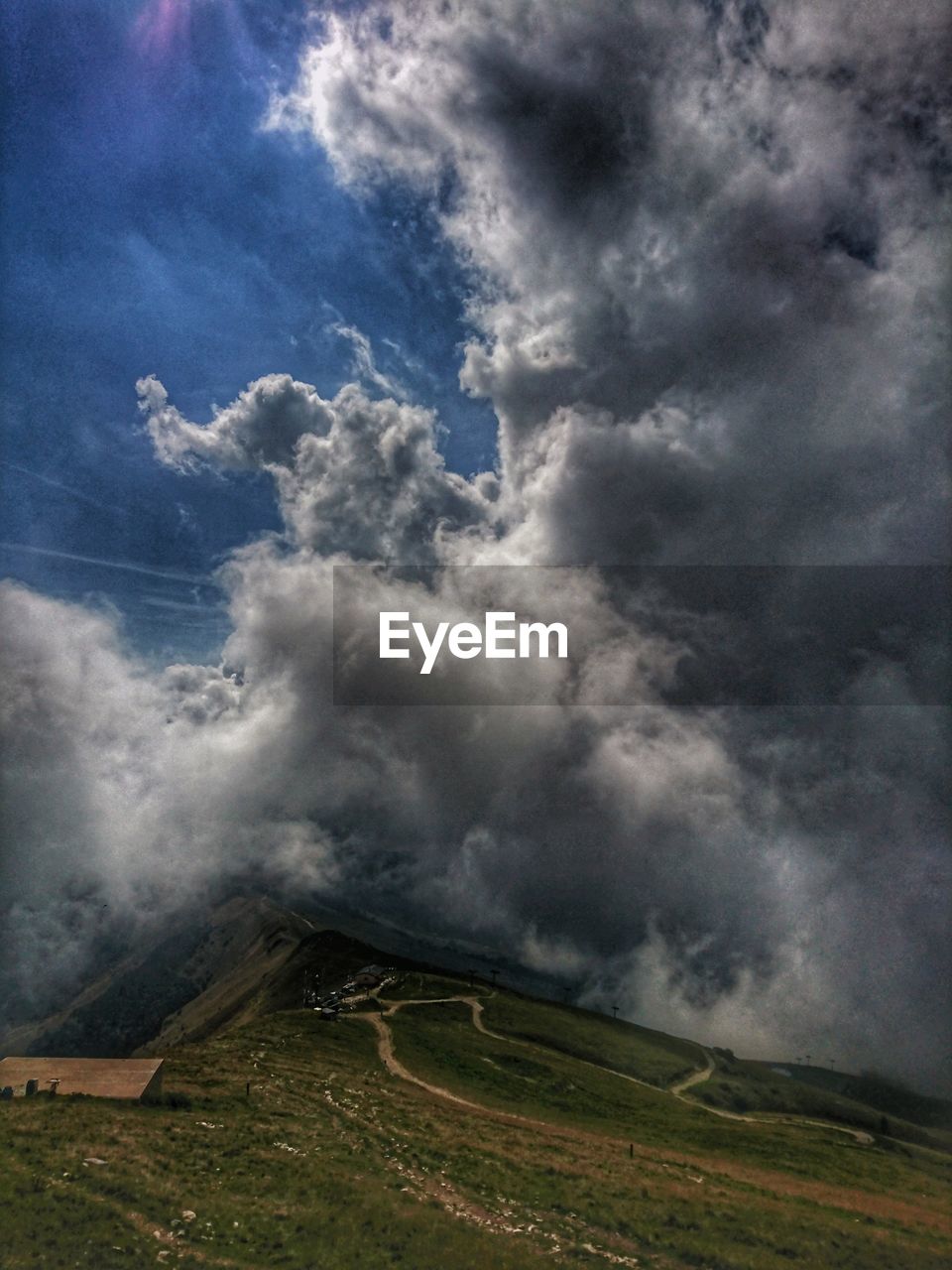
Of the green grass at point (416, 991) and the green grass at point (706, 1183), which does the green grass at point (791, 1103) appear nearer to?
the green grass at point (416, 991)

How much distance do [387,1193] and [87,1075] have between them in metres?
28.9

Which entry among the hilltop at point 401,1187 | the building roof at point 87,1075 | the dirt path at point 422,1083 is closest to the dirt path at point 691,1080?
the dirt path at point 422,1083

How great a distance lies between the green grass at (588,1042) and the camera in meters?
158

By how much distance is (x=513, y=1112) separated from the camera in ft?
255

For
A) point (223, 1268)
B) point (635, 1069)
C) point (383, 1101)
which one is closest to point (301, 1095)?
point (383, 1101)

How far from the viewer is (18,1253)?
29.3 m

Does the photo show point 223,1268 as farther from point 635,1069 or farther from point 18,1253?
point 635,1069

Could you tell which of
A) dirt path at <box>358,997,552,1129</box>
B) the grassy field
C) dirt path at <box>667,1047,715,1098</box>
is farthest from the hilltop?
dirt path at <box>667,1047,715,1098</box>

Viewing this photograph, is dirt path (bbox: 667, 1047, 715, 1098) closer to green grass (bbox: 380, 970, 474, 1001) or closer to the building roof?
green grass (bbox: 380, 970, 474, 1001)

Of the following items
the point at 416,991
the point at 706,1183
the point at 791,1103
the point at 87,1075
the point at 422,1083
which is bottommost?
the point at 791,1103

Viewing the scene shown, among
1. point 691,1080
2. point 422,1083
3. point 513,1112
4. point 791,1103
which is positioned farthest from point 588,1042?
point 513,1112

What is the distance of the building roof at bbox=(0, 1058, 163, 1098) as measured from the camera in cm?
4878

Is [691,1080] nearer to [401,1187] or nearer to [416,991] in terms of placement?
[416,991]

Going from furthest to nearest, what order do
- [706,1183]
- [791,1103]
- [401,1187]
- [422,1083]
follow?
[791,1103] < [422,1083] < [706,1183] < [401,1187]
